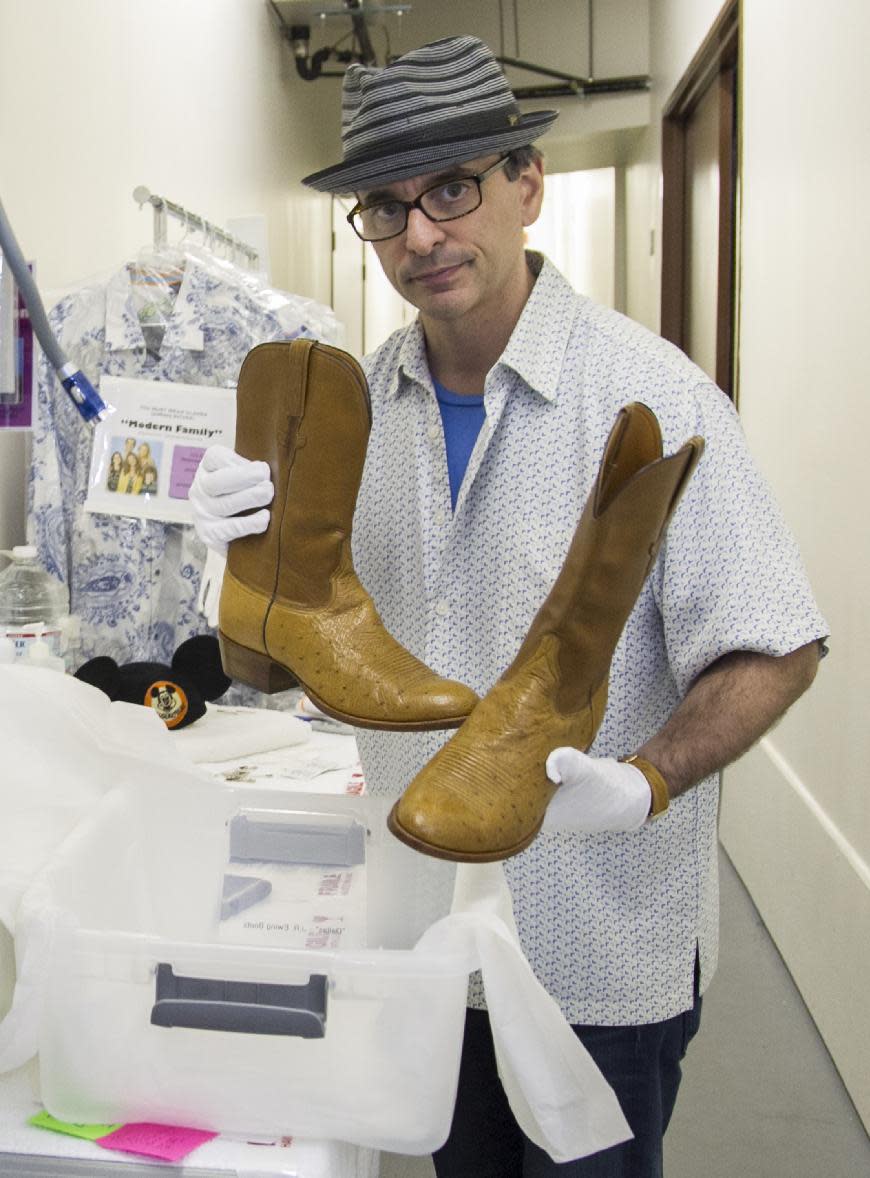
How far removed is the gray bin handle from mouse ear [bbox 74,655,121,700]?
1039 mm

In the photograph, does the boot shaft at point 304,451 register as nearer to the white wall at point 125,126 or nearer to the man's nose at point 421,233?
the man's nose at point 421,233

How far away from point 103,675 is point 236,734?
0.24 meters

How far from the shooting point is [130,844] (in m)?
0.98

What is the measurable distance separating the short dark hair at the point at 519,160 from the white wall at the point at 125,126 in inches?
50.6

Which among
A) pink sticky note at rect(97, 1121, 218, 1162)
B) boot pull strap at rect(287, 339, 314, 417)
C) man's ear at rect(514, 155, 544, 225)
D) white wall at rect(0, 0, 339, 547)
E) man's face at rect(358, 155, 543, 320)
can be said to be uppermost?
white wall at rect(0, 0, 339, 547)

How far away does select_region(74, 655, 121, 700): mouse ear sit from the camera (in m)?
1.71

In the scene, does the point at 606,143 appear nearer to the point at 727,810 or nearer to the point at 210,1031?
the point at 727,810

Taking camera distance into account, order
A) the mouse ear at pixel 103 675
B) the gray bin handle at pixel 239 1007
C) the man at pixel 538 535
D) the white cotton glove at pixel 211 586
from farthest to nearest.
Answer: the white cotton glove at pixel 211 586, the mouse ear at pixel 103 675, the man at pixel 538 535, the gray bin handle at pixel 239 1007

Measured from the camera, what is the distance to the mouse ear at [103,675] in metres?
1.71

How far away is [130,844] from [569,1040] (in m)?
0.43

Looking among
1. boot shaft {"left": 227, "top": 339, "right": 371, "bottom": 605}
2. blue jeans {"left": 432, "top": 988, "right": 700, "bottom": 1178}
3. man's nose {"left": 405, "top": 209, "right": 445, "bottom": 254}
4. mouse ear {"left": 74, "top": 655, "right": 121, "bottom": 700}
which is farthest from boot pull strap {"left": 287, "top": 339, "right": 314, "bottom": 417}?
mouse ear {"left": 74, "top": 655, "right": 121, "bottom": 700}

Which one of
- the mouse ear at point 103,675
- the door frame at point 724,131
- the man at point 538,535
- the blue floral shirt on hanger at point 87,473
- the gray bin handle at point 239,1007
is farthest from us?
the door frame at point 724,131

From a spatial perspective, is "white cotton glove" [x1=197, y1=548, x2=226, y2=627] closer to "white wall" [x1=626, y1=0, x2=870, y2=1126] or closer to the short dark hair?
the short dark hair

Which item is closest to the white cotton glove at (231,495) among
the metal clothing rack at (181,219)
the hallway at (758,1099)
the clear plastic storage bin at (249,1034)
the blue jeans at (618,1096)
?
the clear plastic storage bin at (249,1034)
